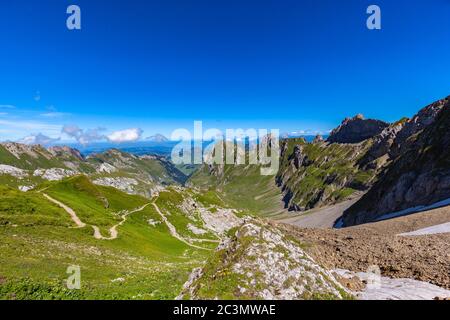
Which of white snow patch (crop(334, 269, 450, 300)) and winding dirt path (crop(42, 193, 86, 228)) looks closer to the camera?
white snow patch (crop(334, 269, 450, 300))

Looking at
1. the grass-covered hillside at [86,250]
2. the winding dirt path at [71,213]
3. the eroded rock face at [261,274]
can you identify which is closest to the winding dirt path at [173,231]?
the grass-covered hillside at [86,250]

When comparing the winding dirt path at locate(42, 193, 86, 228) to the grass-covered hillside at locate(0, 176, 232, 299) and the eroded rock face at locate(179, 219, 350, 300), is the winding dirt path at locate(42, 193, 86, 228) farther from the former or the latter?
the eroded rock face at locate(179, 219, 350, 300)

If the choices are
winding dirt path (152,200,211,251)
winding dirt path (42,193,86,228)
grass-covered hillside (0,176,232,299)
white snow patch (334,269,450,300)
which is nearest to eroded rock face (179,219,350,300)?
white snow patch (334,269,450,300)

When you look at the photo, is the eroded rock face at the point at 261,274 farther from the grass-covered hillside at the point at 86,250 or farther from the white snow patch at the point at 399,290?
the grass-covered hillside at the point at 86,250

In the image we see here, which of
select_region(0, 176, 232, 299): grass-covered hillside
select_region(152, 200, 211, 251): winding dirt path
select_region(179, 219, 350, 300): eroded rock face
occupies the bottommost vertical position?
select_region(152, 200, 211, 251): winding dirt path

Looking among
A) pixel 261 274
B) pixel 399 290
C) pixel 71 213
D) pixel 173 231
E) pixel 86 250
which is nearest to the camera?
pixel 261 274

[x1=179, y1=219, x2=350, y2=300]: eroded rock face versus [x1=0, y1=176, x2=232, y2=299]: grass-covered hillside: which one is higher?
[x1=179, y1=219, x2=350, y2=300]: eroded rock face

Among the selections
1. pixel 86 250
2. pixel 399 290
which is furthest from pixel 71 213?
pixel 399 290

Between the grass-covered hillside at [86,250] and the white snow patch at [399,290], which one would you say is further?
the grass-covered hillside at [86,250]

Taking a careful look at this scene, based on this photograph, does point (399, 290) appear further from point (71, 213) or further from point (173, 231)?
point (173, 231)

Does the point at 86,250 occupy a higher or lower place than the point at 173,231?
higher

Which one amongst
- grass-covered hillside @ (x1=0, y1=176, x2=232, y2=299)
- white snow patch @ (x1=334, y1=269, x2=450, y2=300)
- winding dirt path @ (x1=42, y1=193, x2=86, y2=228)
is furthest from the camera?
winding dirt path @ (x1=42, y1=193, x2=86, y2=228)

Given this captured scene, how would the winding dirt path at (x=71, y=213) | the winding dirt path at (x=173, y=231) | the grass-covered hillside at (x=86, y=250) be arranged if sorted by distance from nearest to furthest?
the grass-covered hillside at (x=86, y=250)
the winding dirt path at (x=71, y=213)
the winding dirt path at (x=173, y=231)

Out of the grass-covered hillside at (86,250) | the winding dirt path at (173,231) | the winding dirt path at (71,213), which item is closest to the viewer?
the grass-covered hillside at (86,250)
